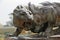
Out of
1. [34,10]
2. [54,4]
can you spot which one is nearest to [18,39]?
[34,10]

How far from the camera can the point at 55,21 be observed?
408 centimetres

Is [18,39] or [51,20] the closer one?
[18,39]

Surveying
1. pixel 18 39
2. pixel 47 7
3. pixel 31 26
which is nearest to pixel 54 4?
pixel 47 7

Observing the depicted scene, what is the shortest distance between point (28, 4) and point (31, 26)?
345 mm

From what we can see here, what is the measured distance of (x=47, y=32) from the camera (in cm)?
390

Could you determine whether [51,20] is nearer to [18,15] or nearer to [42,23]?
[42,23]

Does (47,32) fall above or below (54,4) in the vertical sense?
below

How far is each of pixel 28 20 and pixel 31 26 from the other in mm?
196

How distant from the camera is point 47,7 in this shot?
13.5ft

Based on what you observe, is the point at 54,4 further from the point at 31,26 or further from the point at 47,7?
the point at 31,26

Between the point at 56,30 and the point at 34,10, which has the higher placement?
the point at 34,10

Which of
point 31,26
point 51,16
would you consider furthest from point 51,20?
point 31,26

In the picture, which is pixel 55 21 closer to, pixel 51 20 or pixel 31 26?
pixel 51 20

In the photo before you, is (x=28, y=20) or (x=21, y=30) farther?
(x=21, y=30)
